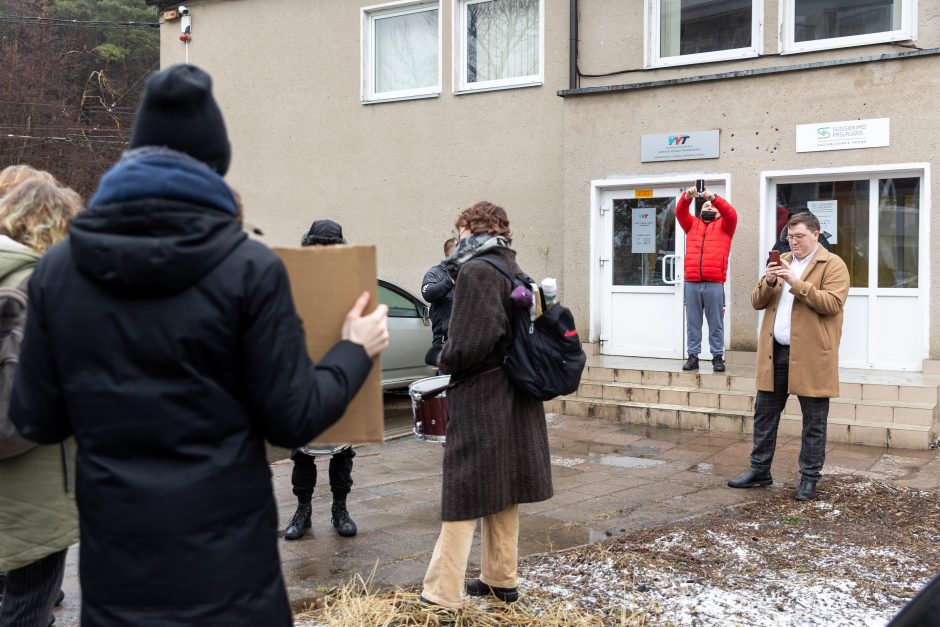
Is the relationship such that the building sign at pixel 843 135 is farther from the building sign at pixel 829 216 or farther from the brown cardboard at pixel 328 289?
the brown cardboard at pixel 328 289

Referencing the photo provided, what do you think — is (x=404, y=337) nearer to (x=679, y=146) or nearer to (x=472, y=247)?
(x=679, y=146)

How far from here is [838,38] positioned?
34.9 feet

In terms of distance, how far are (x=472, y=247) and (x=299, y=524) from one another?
2380 mm

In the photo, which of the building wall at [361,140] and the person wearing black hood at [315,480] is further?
the building wall at [361,140]

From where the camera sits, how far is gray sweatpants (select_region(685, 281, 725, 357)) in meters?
10.3


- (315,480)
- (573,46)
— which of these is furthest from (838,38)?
(315,480)

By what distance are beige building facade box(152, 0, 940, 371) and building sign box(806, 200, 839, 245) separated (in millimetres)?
23

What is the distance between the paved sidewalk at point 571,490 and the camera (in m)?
5.27

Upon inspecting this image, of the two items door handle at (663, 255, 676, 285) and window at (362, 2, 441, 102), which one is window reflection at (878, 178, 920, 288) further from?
window at (362, 2, 441, 102)

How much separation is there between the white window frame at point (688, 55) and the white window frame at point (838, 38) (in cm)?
26

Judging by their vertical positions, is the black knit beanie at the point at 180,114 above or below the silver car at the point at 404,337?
above

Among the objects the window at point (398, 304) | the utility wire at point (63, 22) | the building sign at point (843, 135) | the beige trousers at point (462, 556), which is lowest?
the beige trousers at point (462, 556)

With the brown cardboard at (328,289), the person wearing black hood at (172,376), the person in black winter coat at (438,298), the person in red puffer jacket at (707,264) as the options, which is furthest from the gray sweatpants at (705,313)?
the person wearing black hood at (172,376)

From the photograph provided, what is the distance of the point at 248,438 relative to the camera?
216 cm
